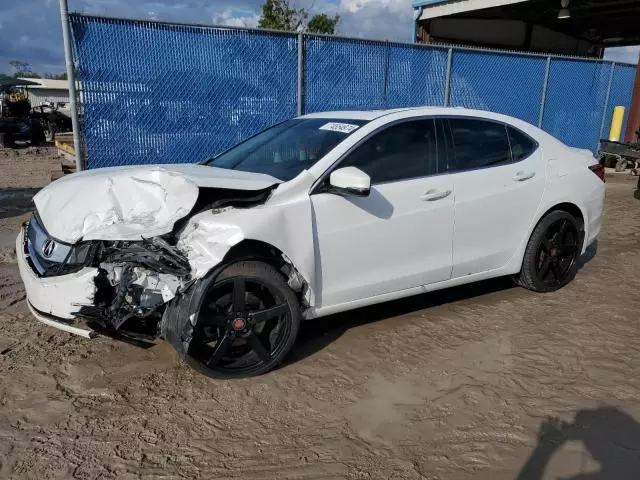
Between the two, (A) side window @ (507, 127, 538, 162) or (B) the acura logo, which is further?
(A) side window @ (507, 127, 538, 162)

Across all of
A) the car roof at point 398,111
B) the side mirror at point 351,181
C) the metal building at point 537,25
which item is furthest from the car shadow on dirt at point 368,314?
the metal building at point 537,25

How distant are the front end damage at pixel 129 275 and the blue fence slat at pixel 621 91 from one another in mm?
13245

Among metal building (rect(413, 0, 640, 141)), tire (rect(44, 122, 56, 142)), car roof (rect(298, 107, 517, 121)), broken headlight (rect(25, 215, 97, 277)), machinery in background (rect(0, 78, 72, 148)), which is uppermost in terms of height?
metal building (rect(413, 0, 640, 141))

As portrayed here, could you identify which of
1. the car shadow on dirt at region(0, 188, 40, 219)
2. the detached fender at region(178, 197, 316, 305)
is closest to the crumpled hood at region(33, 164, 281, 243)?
the detached fender at region(178, 197, 316, 305)

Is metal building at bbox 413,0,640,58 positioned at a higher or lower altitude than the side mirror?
higher

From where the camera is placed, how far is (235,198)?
11.1 ft

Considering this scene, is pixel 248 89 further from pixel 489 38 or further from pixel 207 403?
pixel 489 38

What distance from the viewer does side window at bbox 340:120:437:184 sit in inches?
152

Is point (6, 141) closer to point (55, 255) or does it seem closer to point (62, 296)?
point (55, 255)

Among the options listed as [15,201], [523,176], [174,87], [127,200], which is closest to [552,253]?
[523,176]

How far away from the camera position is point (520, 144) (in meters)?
4.75

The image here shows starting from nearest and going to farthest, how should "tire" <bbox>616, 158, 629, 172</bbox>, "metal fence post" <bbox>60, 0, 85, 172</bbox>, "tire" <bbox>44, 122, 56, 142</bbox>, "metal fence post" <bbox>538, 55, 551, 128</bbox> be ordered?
"metal fence post" <bbox>60, 0, 85, 172</bbox> → "metal fence post" <bbox>538, 55, 551, 128</bbox> → "tire" <bbox>616, 158, 629, 172</bbox> → "tire" <bbox>44, 122, 56, 142</bbox>

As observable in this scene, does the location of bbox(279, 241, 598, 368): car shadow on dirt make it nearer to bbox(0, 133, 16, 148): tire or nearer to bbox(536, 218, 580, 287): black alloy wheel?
bbox(536, 218, 580, 287): black alloy wheel

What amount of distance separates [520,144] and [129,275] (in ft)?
11.1
